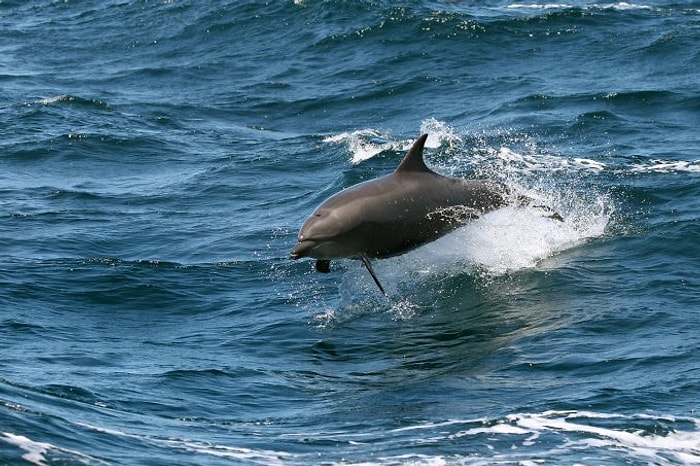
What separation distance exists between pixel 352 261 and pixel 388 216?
3.93 metres

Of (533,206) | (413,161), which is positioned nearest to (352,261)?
(533,206)

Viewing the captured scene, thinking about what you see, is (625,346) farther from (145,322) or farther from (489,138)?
(489,138)

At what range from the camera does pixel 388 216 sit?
13.8 m

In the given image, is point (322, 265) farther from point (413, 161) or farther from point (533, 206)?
point (533, 206)

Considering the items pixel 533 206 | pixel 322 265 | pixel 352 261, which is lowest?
pixel 352 261

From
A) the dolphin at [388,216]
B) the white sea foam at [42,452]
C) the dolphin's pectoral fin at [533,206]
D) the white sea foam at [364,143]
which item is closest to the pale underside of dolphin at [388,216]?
the dolphin at [388,216]

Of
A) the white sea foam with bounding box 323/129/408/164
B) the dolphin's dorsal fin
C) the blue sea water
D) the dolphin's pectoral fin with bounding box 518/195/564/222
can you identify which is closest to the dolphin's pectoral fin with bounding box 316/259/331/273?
the blue sea water

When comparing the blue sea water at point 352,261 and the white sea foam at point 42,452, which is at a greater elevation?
the white sea foam at point 42,452

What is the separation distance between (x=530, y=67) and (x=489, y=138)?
22.1 feet

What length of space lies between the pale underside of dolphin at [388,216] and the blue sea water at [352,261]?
1027 millimetres

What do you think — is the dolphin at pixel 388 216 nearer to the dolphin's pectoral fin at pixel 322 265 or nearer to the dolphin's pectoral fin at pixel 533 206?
the dolphin's pectoral fin at pixel 322 265

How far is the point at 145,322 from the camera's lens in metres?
16.1

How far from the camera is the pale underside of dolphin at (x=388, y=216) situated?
13.4m

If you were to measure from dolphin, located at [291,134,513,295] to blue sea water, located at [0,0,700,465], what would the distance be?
1.04 m
